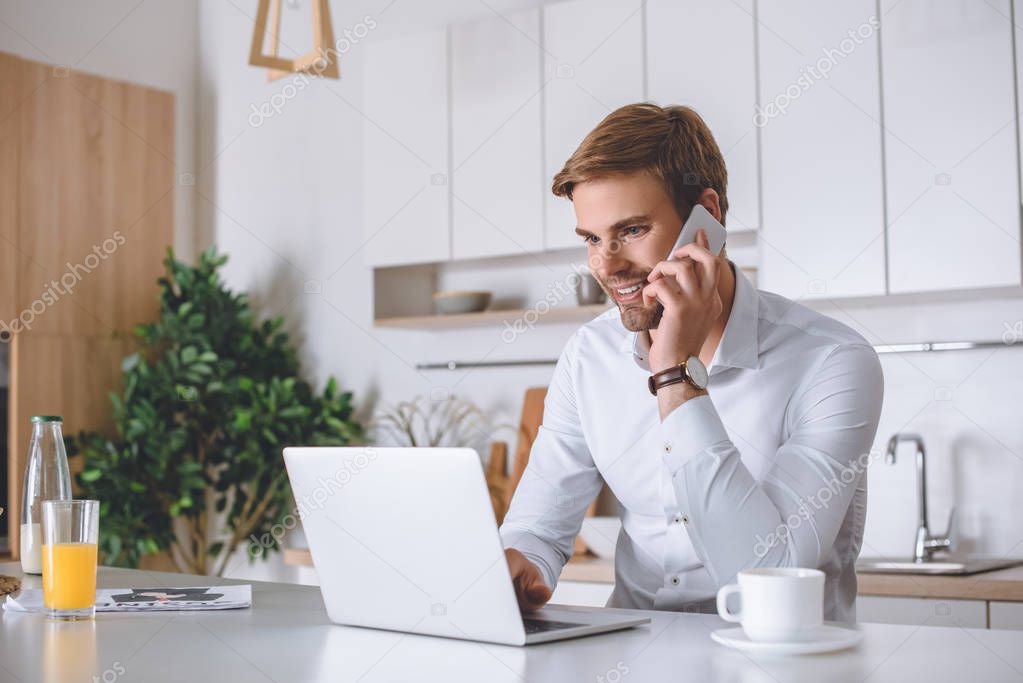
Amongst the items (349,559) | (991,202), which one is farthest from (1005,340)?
(349,559)

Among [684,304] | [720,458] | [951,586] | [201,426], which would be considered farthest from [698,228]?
[201,426]

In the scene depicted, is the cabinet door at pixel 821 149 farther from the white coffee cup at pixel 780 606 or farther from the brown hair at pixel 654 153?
the white coffee cup at pixel 780 606

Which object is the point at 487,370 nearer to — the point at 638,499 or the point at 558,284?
the point at 558,284

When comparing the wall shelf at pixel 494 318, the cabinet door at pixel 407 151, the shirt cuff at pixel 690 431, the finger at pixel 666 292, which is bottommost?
the shirt cuff at pixel 690 431

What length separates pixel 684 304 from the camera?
1703 millimetres

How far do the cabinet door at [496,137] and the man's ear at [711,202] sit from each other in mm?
1466

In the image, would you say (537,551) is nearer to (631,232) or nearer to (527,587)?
(527,587)

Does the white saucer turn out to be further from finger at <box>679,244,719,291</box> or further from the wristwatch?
finger at <box>679,244,719,291</box>

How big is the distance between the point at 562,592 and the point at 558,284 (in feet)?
3.40

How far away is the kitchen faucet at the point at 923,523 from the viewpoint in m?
3.02

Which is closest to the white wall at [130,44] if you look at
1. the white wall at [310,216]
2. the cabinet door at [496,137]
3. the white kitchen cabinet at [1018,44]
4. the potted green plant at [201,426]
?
the white wall at [310,216]

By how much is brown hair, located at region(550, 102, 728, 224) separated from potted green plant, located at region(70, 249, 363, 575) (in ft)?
7.20

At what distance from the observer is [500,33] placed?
3.61 metres

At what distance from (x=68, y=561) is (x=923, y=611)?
1.92 meters
